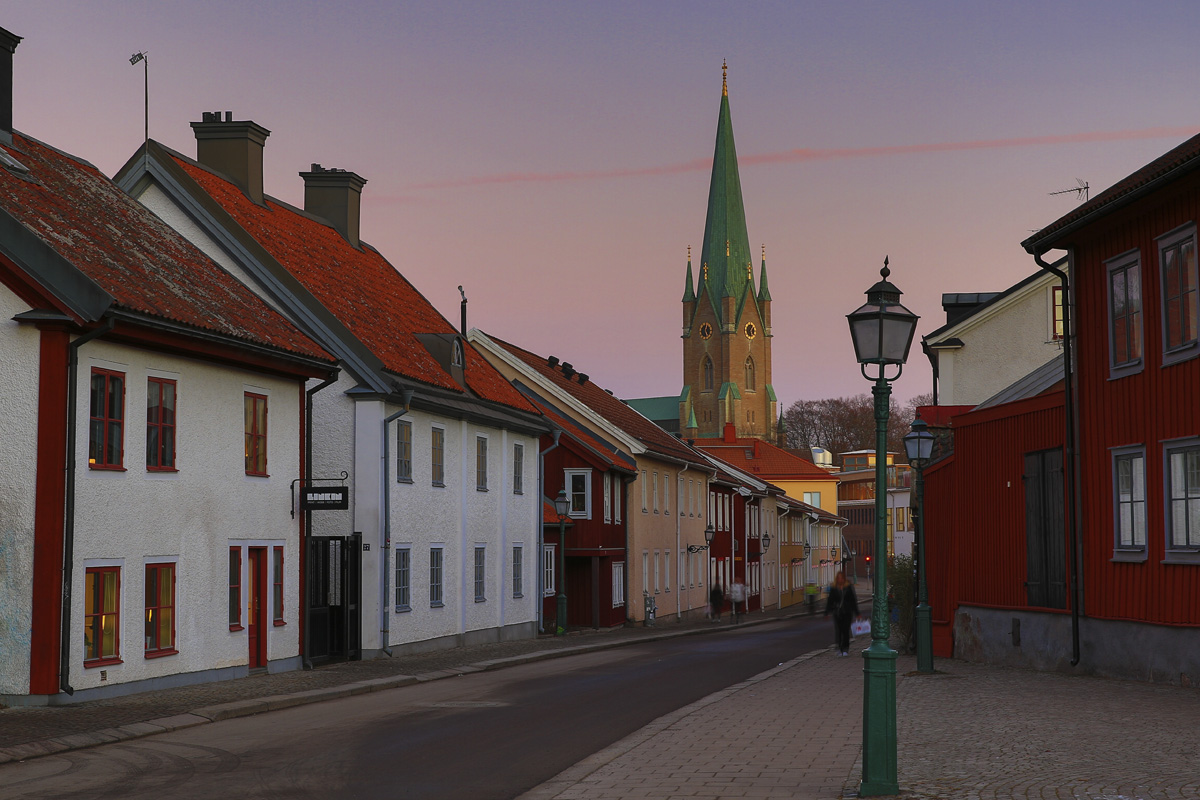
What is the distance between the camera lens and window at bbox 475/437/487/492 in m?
31.6

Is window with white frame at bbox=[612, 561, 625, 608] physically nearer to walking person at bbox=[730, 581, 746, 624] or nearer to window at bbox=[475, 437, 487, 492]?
walking person at bbox=[730, 581, 746, 624]

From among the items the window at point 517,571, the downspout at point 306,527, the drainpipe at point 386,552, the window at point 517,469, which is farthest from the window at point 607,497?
the downspout at point 306,527

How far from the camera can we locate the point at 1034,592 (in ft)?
75.4

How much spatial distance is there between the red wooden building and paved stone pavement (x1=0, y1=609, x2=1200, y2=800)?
0.94 meters

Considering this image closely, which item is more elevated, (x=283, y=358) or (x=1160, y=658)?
(x=283, y=358)

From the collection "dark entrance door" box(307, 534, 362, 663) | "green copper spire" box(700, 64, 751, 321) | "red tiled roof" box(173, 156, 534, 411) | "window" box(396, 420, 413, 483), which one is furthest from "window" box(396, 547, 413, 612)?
"green copper spire" box(700, 64, 751, 321)

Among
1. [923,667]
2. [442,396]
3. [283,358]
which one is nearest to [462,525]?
[442,396]

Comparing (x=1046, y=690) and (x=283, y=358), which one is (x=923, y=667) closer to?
(x=1046, y=690)

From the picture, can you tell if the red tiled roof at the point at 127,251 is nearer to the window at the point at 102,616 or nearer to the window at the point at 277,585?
the window at the point at 277,585

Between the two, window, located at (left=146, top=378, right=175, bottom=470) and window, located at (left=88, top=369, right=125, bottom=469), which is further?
window, located at (left=146, top=378, right=175, bottom=470)

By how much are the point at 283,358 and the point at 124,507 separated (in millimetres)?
4315

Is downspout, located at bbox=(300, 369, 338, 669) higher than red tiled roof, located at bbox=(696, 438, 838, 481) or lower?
lower

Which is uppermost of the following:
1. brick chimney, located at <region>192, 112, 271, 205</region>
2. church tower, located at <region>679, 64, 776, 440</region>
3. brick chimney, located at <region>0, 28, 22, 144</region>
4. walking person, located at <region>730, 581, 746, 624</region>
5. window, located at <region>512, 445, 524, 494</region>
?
church tower, located at <region>679, 64, 776, 440</region>

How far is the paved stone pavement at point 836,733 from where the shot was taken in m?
10.2
